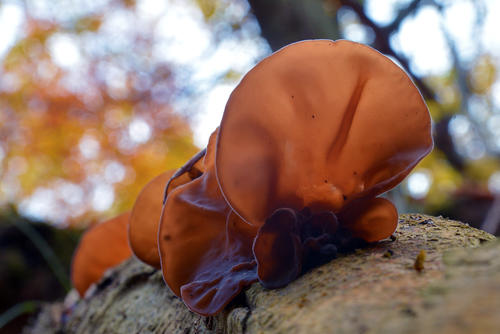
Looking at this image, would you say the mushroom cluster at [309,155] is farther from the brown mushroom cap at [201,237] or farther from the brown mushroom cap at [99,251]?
the brown mushroom cap at [99,251]

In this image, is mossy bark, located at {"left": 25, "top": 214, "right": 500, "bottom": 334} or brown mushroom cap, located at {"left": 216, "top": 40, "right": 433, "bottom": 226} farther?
brown mushroom cap, located at {"left": 216, "top": 40, "right": 433, "bottom": 226}

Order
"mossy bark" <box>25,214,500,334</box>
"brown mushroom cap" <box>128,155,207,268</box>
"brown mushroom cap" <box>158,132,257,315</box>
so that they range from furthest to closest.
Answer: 1. "brown mushroom cap" <box>128,155,207,268</box>
2. "brown mushroom cap" <box>158,132,257,315</box>
3. "mossy bark" <box>25,214,500,334</box>

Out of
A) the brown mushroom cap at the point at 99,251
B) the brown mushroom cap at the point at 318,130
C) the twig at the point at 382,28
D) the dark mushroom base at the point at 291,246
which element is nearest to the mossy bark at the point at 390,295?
the dark mushroom base at the point at 291,246

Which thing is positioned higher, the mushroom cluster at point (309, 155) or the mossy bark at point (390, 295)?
the mushroom cluster at point (309, 155)

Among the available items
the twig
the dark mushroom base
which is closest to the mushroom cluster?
the dark mushroom base

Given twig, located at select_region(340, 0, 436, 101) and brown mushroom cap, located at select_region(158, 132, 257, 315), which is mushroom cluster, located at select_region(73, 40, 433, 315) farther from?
twig, located at select_region(340, 0, 436, 101)

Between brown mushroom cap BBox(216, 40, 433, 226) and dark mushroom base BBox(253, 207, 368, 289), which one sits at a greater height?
brown mushroom cap BBox(216, 40, 433, 226)

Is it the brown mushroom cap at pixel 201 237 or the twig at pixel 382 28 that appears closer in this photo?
the brown mushroom cap at pixel 201 237

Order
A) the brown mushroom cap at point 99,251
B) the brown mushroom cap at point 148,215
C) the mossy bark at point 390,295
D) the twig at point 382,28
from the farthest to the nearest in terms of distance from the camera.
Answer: the twig at point 382,28, the brown mushroom cap at point 99,251, the brown mushroom cap at point 148,215, the mossy bark at point 390,295

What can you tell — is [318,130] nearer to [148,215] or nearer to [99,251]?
[148,215]
